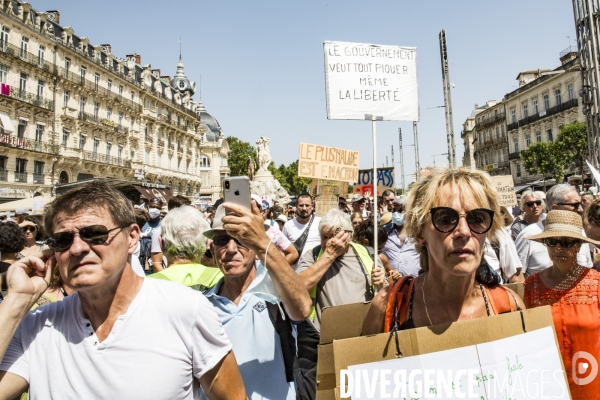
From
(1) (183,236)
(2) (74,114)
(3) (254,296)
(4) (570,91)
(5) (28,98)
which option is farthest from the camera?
(4) (570,91)

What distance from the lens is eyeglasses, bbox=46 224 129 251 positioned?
1789mm

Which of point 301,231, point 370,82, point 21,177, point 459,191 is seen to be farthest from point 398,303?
→ point 21,177

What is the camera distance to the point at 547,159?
38.5 m

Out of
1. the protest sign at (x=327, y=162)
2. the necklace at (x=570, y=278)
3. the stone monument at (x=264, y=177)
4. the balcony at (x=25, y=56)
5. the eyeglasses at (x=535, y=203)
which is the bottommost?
the necklace at (x=570, y=278)

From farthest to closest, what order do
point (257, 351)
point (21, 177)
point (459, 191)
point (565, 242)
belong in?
point (21, 177) < point (565, 242) < point (257, 351) < point (459, 191)

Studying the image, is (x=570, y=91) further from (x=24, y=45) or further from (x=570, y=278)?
(x=24, y=45)

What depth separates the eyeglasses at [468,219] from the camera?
193 centimetres

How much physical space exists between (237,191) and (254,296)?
78cm

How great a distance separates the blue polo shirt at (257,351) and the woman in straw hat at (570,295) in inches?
60.5

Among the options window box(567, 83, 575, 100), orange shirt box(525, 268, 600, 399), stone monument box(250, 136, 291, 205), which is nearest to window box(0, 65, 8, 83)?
stone monument box(250, 136, 291, 205)

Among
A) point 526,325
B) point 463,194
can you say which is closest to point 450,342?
point 526,325

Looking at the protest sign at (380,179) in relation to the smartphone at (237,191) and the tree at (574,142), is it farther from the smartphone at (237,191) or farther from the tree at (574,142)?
the tree at (574,142)

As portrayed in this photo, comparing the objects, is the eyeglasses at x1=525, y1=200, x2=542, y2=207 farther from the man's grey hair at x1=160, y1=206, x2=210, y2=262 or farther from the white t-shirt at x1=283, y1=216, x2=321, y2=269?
the man's grey hair at x1=160, y1=206, x2=210, y2=262

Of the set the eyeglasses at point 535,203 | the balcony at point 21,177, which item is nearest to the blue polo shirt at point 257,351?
the eyeglasses at point 535,203
